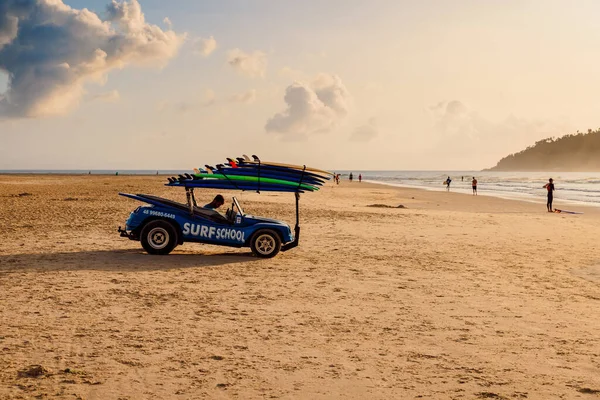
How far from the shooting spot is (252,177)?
12.9 m

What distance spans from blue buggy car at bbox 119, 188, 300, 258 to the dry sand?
43cm

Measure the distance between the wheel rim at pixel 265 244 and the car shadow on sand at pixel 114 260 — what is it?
256 mm

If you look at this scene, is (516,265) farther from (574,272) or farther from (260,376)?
(260,376)

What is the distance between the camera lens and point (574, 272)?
12.1 meters

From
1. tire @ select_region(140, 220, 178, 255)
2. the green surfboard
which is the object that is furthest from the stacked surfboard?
tire @ select_region(140, 220, 178, 255)

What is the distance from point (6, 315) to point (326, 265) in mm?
6465

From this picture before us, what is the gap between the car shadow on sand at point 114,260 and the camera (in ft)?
37.6

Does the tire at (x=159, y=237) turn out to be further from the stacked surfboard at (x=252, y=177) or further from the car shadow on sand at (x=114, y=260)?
the stacked surfboard at (x=252, y=177)

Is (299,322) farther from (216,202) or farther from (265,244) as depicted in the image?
(216,202)

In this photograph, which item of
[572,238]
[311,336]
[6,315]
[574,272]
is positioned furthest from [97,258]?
[572,238]

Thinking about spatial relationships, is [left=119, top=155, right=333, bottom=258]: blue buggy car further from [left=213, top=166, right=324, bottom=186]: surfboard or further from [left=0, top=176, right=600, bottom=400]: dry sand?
[left=0, top=176, right=600, bottom=400]: dry sand

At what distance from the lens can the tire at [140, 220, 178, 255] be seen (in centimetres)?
1291

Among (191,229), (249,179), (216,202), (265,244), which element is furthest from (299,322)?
(216,202)

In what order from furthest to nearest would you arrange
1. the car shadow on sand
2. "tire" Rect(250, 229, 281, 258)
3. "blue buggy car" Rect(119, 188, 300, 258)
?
"tire" Rect(250, 229, 281, 258) < "blue buggy car" Rect(119, 188, 300, 258) < the car shadow on sand
